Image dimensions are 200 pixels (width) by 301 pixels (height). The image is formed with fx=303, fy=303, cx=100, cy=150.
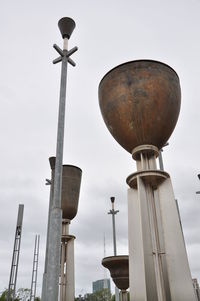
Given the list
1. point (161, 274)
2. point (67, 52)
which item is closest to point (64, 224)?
point (161, 274)

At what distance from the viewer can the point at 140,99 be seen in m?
10.3

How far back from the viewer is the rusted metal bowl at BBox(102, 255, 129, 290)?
49.3ft

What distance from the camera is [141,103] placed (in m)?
10.3

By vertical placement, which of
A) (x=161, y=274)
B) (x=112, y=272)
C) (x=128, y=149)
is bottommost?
(x=161, y=274)

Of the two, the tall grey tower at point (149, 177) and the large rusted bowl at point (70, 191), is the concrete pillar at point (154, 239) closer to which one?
the tall grey tower at point (149, 177)

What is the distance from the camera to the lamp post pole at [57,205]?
5.78 meters

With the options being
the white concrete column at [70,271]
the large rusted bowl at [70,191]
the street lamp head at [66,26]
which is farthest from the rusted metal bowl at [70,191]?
the street lamp head at [66,26]

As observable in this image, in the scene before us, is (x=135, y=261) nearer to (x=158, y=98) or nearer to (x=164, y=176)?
(x=164, y=176)

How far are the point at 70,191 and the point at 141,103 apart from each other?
9434mm

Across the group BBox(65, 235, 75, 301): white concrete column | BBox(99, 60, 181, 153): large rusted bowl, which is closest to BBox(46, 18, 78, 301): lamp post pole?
BBox(99, 60, 181, 153): large rusted bowl

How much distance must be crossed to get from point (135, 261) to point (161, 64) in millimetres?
6869

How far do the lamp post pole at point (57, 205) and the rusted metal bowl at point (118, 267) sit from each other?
30.6 feet

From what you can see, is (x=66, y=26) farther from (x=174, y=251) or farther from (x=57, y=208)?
(x=174, y=251)

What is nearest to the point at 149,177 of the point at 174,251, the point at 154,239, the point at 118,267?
the point at 154,239
